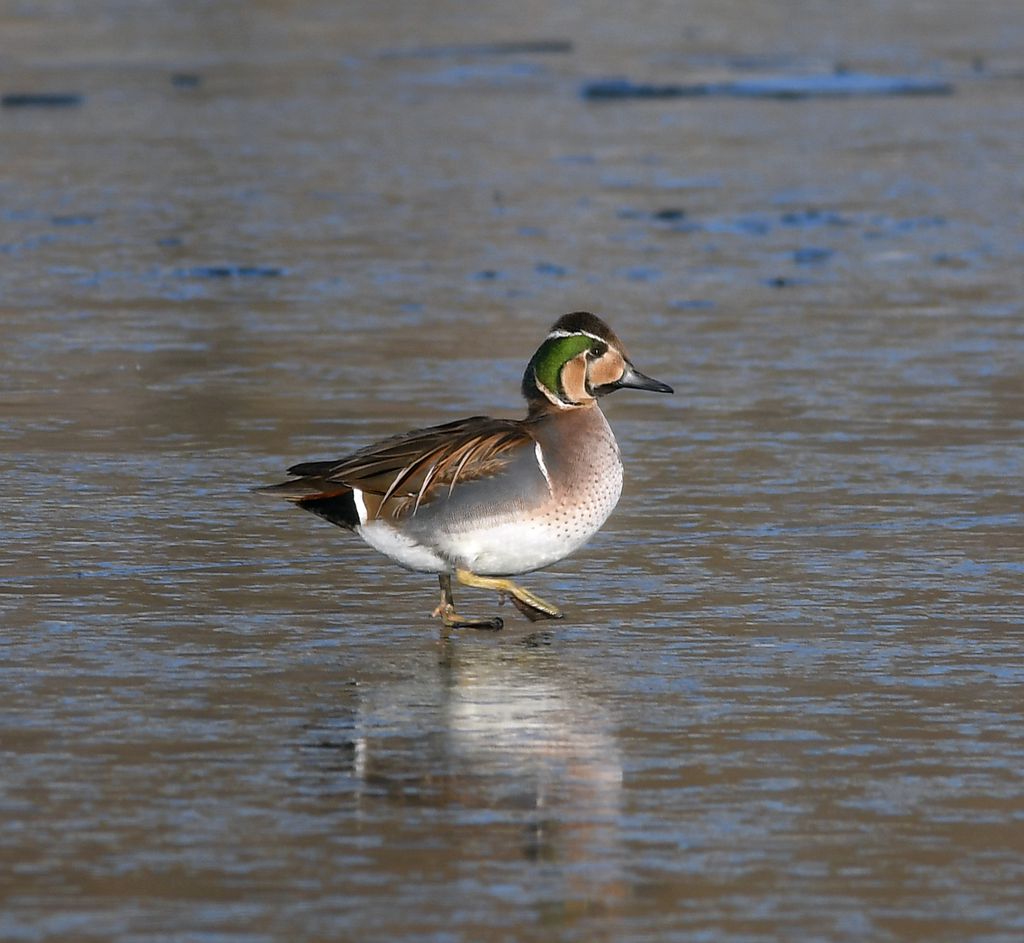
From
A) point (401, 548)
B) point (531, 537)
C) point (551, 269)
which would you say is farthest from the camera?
point (551, 269)

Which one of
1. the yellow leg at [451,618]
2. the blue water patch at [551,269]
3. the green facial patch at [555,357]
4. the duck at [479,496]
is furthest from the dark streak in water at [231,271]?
the yellow leg at [451,618]

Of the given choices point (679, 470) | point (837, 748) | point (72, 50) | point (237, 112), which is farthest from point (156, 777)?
point (72, 50)

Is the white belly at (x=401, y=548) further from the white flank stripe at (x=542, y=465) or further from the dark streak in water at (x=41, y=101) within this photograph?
the dark streak in water at (x=41, y=101)

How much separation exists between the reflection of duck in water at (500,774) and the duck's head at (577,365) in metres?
1.09

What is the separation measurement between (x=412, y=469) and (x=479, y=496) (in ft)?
0.77

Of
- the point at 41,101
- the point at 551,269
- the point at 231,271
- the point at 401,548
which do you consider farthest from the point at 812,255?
the point at 41,101

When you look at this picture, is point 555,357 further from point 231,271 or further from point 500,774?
point 231,271

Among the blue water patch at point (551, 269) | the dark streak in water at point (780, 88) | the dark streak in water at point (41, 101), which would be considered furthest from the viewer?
the dark streak in water at point (780, 88)

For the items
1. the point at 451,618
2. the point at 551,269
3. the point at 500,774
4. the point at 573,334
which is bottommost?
the point at 500,774

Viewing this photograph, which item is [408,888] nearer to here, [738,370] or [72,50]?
[738,370]

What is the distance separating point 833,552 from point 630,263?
6.38m

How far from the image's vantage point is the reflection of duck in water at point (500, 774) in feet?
16.0

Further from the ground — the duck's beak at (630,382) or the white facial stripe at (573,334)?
the white facial stripe at (573,334)

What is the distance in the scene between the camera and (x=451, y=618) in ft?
23.3
